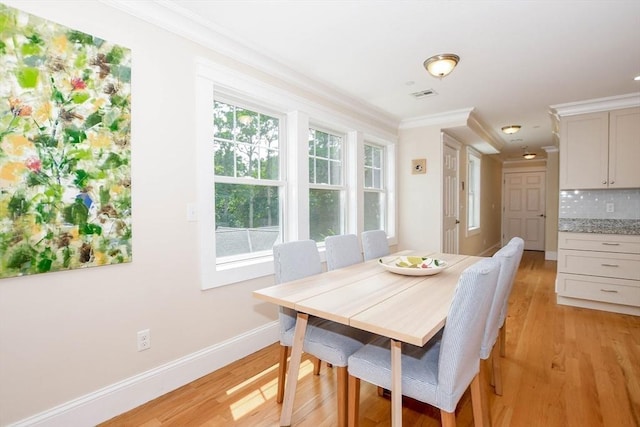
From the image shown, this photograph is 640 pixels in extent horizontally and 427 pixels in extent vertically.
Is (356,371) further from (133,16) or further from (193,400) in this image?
(133,16)

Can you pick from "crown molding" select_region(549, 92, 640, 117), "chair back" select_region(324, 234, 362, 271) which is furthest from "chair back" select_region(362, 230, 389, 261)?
"crown molding" select_region(549, 92, 640, 117)

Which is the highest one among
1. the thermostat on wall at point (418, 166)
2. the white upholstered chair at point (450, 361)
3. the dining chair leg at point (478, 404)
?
the thermostat on wall at point (418, 166)

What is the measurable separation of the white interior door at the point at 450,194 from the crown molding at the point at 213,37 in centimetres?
210

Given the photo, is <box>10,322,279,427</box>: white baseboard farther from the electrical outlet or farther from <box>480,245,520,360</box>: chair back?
<box>480,245,520,360</box>: chair back

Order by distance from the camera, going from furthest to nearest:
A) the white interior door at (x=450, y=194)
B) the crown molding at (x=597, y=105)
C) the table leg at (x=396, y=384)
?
the white interior door at (x=450, y=194), the crown molding at (x=597, y=105), the table leg at (x=396, y=384)

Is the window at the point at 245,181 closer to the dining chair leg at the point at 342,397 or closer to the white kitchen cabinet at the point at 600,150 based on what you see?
the dining chair leg at the point at 342,397

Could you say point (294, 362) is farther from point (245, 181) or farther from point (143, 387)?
point (245, 181)

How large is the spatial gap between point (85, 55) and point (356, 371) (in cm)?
209

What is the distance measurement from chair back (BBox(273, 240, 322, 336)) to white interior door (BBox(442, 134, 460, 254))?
2.92 metres

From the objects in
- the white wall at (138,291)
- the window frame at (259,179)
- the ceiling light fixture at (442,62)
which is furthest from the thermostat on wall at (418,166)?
the white wall at (138,291)

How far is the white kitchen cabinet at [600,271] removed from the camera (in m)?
3.34

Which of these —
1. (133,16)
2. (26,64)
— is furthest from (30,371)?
(133,16)

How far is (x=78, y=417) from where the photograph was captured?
1.61m

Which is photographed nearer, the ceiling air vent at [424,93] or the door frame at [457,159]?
the ceiling air vent at [424,93]
